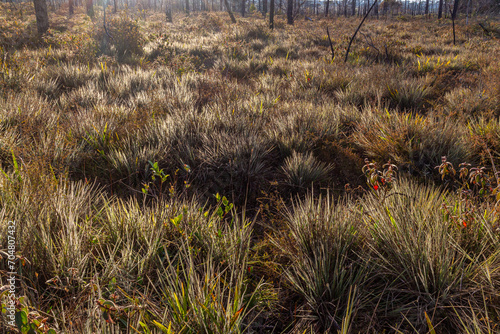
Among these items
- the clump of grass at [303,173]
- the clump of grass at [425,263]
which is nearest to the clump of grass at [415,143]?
Answer: the clump of grass at [303,173]

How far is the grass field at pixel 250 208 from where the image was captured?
1292 mm

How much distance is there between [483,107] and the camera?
3.86 meters

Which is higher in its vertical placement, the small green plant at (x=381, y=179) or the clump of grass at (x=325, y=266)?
the small green plant at (x=381, y=179)

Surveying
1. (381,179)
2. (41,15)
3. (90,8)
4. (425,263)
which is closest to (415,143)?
(381,179)

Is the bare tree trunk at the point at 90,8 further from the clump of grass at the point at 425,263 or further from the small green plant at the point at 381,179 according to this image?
the clump of grass at the point at 425,263

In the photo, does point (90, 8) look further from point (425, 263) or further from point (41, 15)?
point (425, 263)

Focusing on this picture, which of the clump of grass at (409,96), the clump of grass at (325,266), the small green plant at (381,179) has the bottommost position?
the clump of grass at (325,266)

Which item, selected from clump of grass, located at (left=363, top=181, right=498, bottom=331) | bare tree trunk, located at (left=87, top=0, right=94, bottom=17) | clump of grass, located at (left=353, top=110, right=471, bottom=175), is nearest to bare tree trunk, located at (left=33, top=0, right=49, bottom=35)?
clump of grass, located at (left=353, top=110, right=471, bottom=175)

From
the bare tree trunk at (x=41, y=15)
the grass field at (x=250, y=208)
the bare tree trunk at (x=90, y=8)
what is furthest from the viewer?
the bare tree trunk at (x=90, y=8)

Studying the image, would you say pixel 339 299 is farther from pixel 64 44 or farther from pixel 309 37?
pixel 309 37

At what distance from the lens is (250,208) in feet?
8.34

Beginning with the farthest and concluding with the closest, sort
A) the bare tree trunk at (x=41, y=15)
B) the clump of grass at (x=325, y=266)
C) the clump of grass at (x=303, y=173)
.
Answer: the bare tree trunk at (x=41, y=15) → the clump of grass at (x=303, y=173) → the clump of grass at (x=325, y=266)

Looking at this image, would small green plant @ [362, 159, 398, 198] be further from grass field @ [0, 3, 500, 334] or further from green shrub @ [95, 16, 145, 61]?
green shrub @ [95, 16, 145, 61]

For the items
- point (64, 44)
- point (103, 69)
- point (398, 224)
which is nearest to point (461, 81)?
point (398, 224)
